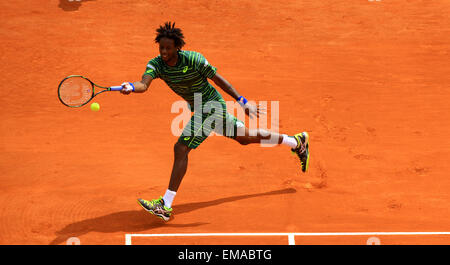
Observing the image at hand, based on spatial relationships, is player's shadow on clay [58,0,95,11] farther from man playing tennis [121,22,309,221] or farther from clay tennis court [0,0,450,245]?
man playing tennis [121,22,309,221]

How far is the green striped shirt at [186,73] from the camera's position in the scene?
26.0 ft

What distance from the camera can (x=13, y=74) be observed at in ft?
40.0

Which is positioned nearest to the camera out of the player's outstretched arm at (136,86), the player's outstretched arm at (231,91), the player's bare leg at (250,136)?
the player's outstretched arm at (136,86)

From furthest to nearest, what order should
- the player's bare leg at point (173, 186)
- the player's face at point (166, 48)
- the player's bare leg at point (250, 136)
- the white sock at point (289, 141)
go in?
1. the white sock at point (289, 141)
2. the player's bare leg at point (250, 136)
3. the player's bare leg at point (173, 186)
4. the player's face at point (166, 48)

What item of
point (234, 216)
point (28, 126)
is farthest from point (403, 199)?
point (28, 126)

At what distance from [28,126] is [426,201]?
249 inches

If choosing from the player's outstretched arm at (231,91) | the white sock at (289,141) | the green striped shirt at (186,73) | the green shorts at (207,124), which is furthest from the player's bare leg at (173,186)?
the white sock at (289,141)

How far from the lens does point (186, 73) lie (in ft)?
26.1

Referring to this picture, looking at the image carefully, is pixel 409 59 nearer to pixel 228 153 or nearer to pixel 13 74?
pixel 228 153

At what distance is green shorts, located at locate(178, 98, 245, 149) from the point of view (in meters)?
8.11

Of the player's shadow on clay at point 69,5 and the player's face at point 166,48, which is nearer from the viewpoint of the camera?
the player's face at point 166,48

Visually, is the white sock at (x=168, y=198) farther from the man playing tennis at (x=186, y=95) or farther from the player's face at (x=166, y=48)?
the player's face at (x=166, y=48)

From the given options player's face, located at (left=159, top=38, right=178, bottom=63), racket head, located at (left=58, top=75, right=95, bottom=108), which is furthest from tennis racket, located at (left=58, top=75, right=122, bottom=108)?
player's face, located at (left=159, top=38, right=178, bottom=63)

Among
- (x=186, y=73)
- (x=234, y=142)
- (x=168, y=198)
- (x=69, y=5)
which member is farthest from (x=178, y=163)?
(x=69, y=5)
